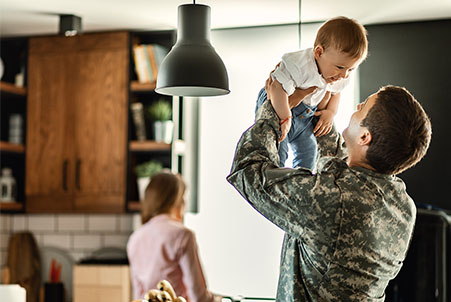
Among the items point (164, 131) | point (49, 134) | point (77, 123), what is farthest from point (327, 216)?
point (49, 134)

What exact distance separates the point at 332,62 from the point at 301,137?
0.26 meters

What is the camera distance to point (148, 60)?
430 centimetres

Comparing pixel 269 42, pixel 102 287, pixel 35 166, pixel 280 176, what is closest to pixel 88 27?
pixel 35 166

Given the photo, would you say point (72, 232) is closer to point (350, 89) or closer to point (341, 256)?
point (350, 89)

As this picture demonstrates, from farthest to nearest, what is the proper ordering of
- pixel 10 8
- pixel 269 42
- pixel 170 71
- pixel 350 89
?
pixel 10 8 < pixel 269 42 < pixel 350 89 < pixel 170 71

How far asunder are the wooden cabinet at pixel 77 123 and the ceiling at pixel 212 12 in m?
0.16

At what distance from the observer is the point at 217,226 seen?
12.7ft

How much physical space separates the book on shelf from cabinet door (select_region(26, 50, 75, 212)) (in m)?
0.45

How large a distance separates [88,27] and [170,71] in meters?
2.44

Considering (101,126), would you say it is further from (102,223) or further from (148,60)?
(102,223)

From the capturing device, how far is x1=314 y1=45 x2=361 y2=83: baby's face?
1703 millimetres

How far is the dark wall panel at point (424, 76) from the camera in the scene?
116 inches

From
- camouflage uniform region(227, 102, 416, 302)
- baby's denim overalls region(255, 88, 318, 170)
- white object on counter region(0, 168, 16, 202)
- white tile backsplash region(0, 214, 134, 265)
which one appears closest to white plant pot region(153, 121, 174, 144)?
white tile backsplash region(0, 214, 134, 265)

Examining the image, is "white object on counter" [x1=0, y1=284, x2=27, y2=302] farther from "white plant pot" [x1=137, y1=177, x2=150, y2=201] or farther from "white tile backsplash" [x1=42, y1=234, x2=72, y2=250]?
"white tile backsplash" [x1=42, y1=234, x2=72, y2=250]
